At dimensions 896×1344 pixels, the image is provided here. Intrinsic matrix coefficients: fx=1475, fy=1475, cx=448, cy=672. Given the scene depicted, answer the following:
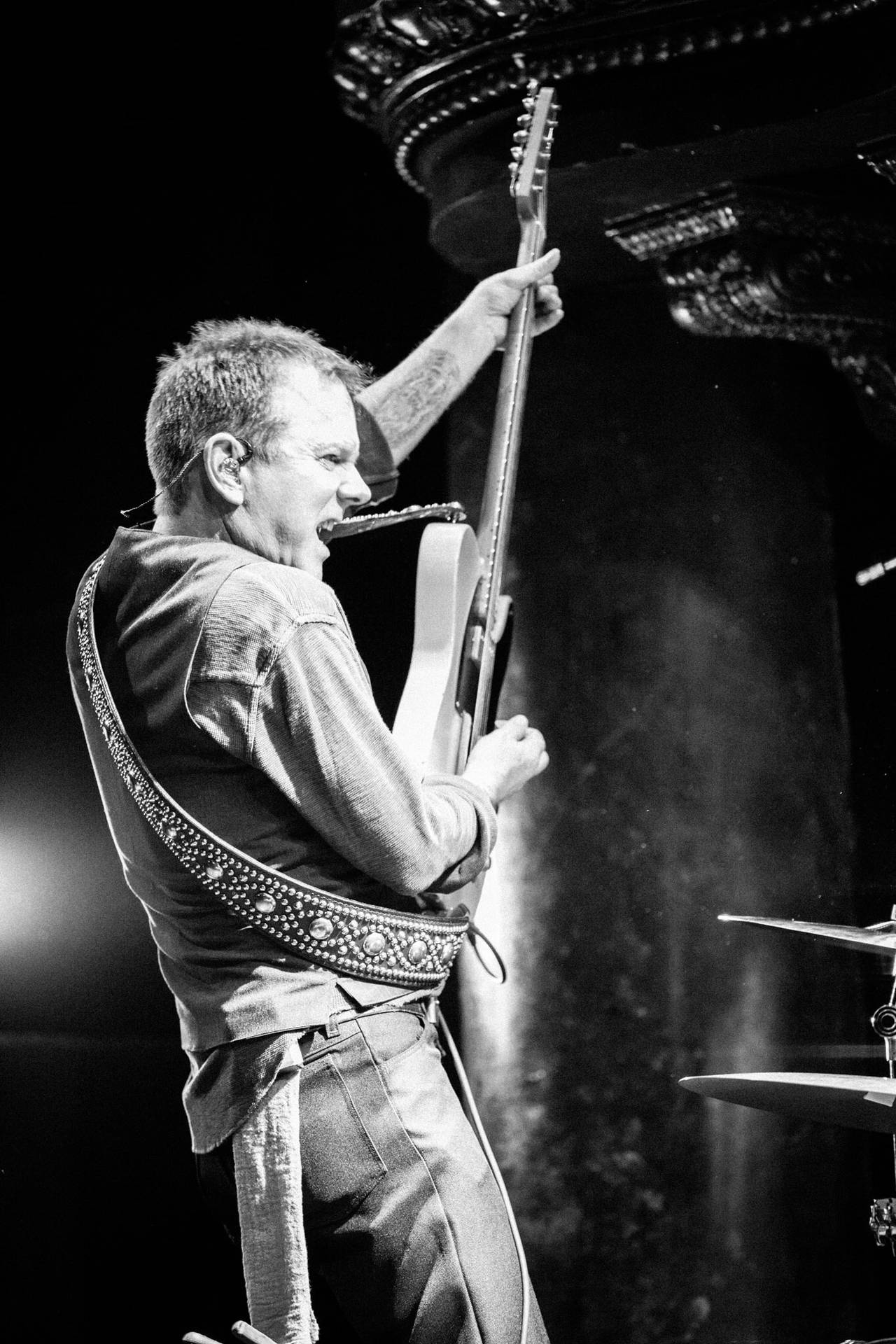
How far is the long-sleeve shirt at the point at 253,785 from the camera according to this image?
127cm

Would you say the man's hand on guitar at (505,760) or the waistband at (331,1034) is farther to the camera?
the man's hand on guitar at (505,760)

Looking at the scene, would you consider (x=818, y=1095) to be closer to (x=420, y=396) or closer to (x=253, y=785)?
(x=253, y=785)

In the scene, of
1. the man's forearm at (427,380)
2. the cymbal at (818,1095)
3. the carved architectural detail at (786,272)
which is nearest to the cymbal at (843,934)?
the cymbal at (818,1095)

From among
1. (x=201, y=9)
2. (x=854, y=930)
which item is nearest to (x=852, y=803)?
(x=854, y=930)

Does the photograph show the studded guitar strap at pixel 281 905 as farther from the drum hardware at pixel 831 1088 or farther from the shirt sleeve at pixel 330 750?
the drum hardware at pixel 831 1088

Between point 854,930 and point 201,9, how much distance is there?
1.53 meters

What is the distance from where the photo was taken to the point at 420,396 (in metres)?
1.86

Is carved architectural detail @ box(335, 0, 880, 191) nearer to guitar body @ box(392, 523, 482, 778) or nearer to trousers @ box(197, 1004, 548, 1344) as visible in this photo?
guitar body @ box(392, 523, 482, 778)

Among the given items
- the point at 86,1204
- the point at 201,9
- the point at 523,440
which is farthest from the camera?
the point at 523,440

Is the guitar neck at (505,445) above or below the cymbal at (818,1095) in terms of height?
above

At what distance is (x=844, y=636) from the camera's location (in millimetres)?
2414

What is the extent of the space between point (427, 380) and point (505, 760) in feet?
1.96

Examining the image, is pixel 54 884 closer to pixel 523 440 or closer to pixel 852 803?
pixel 523 440

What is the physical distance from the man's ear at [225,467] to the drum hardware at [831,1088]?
618 millimetres
